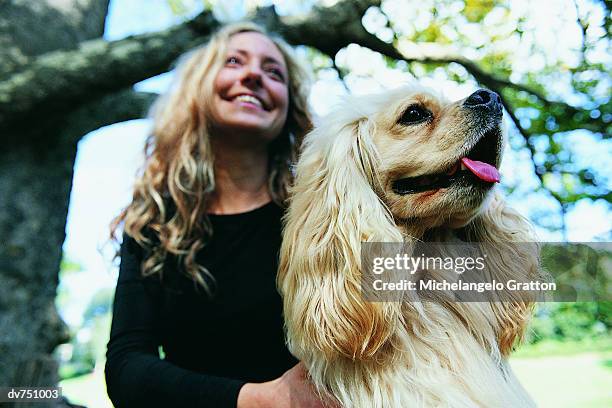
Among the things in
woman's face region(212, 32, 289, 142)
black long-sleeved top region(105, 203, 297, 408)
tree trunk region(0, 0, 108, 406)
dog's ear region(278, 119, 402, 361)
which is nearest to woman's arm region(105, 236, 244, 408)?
black long-sleeved top region(105, 203, 297, 408)

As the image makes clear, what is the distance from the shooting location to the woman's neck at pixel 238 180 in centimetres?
239

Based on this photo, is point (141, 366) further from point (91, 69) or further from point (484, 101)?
point (91, 69)

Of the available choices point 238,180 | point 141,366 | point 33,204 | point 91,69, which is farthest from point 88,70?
point 141,366

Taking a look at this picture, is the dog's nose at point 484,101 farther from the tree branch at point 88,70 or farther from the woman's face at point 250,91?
the tree branch at point 88,70

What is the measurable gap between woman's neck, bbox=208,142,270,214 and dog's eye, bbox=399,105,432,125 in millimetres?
871

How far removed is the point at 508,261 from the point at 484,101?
567 mm

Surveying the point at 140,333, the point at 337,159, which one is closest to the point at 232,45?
the point at 337,159

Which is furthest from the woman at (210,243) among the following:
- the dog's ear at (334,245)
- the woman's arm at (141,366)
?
the dog's ear at (334,245)

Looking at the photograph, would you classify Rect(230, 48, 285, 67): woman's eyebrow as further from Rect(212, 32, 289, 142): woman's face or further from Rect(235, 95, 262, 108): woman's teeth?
Rect(235, 95, 262, 108): woman's teeth

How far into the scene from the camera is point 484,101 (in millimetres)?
1604

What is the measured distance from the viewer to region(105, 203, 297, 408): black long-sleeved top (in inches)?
80.6

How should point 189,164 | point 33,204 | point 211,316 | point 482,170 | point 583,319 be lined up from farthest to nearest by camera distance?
point 33,204, point 583,319, point 189,164, point 211,316, point 482,170

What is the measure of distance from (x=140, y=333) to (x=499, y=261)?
1.40 m

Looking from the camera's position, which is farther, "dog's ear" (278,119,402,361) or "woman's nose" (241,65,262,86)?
"woman's nose" (241,65,262,86)
